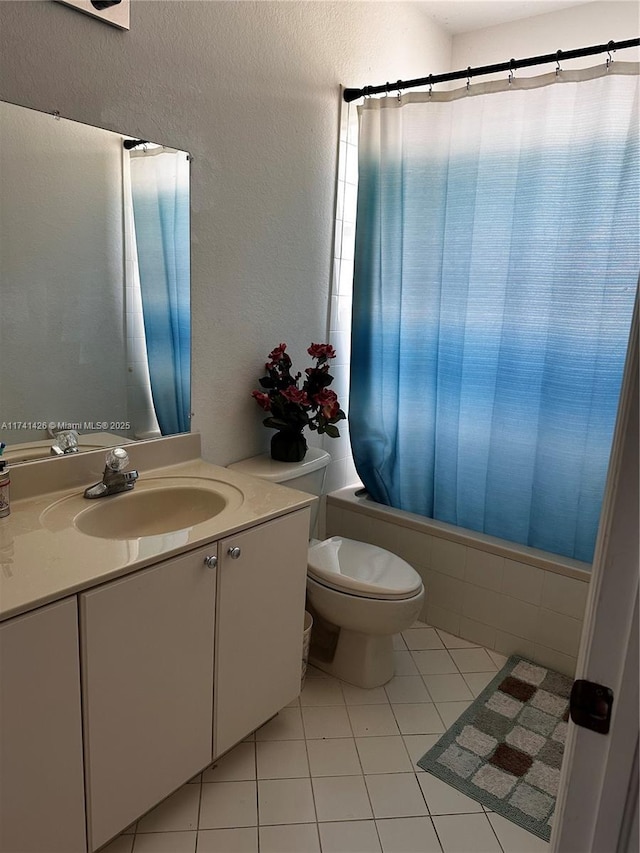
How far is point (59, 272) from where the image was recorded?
1.51 metres

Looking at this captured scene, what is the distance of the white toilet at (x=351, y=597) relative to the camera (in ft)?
6.18

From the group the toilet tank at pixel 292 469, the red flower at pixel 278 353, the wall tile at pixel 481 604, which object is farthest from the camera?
the wall tile at pixel 481 604

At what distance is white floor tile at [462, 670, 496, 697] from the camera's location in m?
2.05

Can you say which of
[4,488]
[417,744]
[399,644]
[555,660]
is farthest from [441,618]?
[4,488]

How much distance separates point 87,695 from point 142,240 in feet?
3.93

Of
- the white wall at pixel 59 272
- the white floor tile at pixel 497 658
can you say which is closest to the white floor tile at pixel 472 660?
the white floor tile at pixel 497 658

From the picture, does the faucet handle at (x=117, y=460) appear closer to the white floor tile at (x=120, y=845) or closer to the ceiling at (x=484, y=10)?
the white floor tile at (x=120, y=845)

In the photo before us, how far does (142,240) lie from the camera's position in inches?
66.4

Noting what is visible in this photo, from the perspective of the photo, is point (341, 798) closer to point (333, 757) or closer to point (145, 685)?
point (333, 757)

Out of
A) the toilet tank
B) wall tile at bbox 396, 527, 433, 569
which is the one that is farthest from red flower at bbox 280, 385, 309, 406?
wall tile at bbox 396, 527, 433, 569

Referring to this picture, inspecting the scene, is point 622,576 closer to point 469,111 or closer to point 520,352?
point 520,352

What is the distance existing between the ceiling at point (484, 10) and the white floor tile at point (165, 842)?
3.03 m

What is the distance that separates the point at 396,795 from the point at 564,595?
0.91 m

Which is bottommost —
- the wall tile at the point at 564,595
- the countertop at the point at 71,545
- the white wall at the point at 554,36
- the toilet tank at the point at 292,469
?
the wall tile at the point at 564,595
